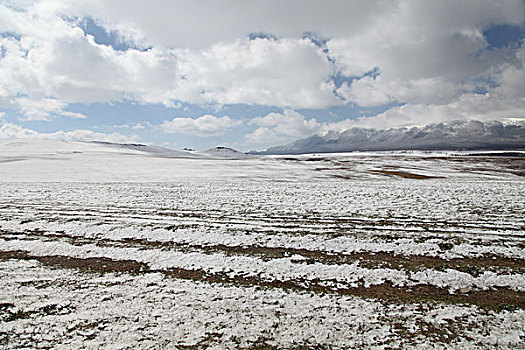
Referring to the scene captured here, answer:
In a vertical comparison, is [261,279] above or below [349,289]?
above

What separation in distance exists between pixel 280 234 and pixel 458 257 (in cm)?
570

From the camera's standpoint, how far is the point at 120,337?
4.68 meters

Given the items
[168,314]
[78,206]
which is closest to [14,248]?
[78,206]

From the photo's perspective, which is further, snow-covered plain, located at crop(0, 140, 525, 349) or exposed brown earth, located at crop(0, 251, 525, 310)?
exposed brown earth, located at crop(0, 251, 525, 310)

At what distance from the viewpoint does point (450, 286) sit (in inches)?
251

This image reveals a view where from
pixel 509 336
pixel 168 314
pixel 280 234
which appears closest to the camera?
pixel 509 336

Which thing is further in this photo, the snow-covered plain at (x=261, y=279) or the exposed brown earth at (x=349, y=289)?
the exposed brown earth at (x=349, y=289)

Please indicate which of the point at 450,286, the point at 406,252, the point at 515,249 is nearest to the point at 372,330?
the point at 450,286

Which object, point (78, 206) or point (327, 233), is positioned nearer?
point (327, 233)

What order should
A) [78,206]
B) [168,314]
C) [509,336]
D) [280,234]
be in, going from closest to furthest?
1. [509,336]
2. [168,314]
3. [280,234]
4. [78,206]

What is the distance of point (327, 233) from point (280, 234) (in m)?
1.84

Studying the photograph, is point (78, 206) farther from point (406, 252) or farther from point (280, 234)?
point (406, 252)

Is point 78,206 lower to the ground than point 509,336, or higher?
higher

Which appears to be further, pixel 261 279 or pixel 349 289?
pixel 261 279
